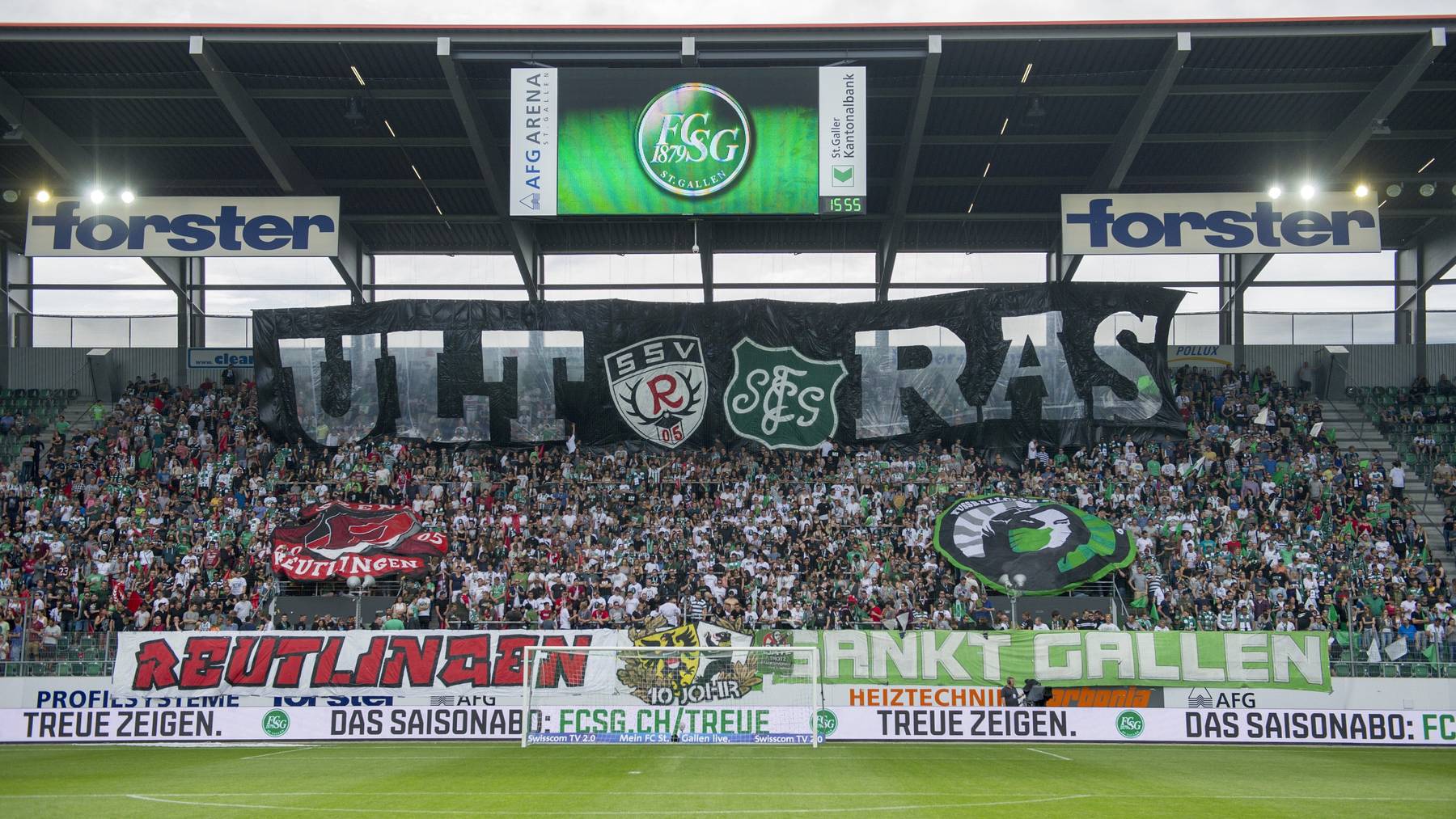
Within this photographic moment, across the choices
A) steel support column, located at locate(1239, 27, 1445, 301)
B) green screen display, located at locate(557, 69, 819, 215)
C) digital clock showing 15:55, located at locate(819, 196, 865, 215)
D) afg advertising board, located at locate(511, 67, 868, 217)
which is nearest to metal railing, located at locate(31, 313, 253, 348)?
afg advertising board, located at locate(511, 67, 868, 217)

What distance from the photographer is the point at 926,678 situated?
28141 mm

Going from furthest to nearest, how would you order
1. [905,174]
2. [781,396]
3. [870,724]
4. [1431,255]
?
[1431,255] < [781,396] < [905,174] < [870,724]

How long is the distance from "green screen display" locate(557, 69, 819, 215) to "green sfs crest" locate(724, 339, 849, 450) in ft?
24.7

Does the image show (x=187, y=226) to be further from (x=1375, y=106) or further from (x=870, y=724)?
Result: (x=1375, y=106)

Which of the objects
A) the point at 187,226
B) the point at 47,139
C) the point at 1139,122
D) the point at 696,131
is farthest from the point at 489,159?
the point at 1139,122

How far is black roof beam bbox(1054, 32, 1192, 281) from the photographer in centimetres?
3272

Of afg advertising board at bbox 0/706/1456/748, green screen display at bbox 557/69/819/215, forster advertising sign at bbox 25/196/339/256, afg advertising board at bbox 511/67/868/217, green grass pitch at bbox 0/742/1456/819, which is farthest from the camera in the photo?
forster advertising sign at bbox 25/196/339/256

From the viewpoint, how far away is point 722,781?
1747cm

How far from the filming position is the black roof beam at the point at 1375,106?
32406 millimetres

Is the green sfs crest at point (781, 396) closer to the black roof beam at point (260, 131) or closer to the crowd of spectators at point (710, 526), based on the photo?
the crowd of spectators at point (710, 526)

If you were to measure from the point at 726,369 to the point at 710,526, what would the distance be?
21.3 feet

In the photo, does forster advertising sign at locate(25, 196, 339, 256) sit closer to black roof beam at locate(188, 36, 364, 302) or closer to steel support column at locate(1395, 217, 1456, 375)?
black roof beam at locate(188, 36, 364, 302)

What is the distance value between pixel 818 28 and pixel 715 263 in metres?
14.4

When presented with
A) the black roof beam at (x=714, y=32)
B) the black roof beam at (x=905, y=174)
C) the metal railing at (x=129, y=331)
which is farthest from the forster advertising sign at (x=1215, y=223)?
the metal railing at (x=129, y=331)
